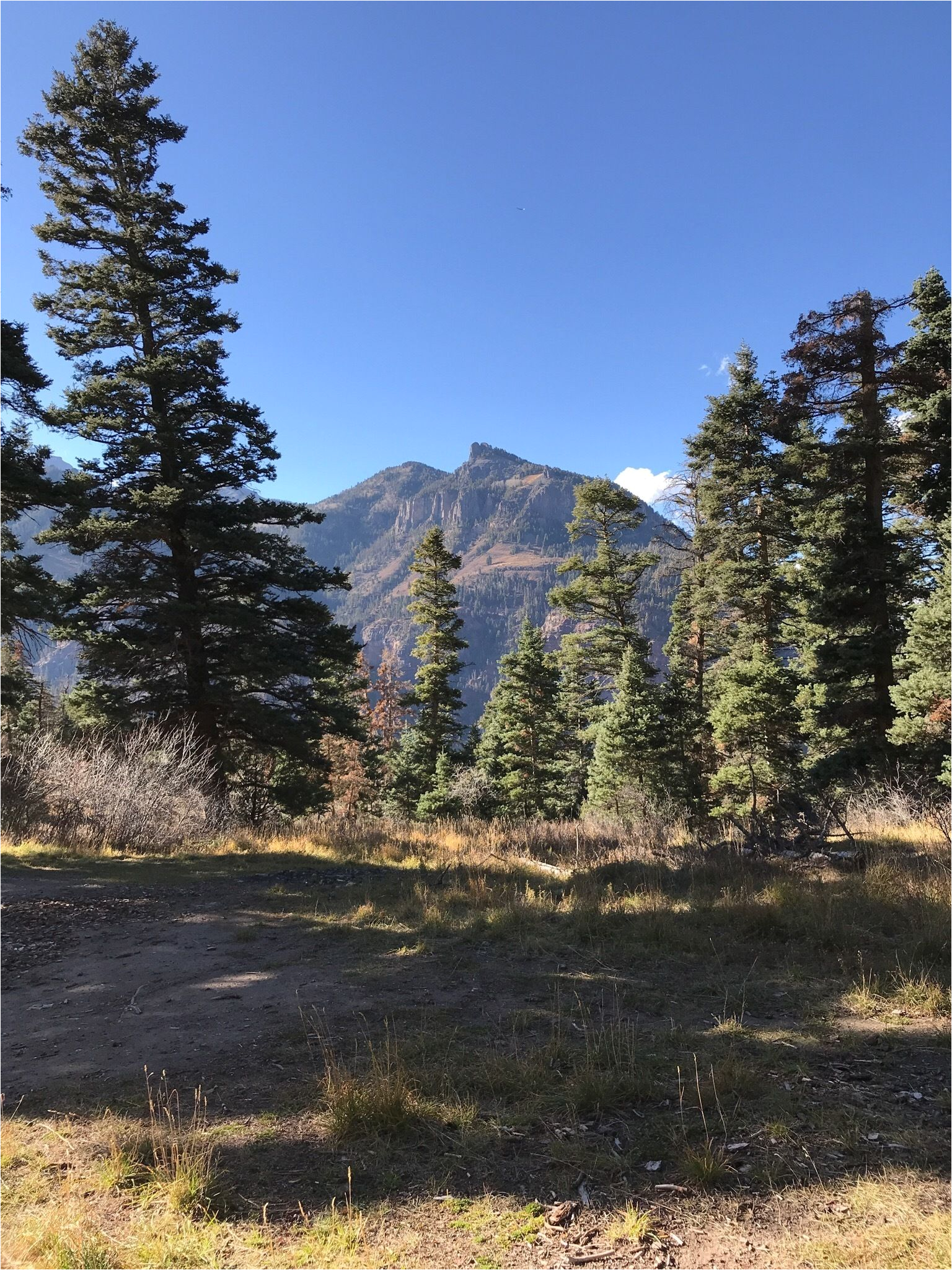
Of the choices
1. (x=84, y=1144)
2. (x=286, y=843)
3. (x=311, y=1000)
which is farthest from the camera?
(x=286, y=843)

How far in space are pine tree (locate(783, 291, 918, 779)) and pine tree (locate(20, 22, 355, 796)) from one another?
13.2m

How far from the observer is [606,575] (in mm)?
28750

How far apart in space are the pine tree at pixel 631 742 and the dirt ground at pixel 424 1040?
17055 millimetres

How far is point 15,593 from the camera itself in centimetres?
1086

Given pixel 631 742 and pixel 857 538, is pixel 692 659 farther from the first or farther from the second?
pixel 857 538

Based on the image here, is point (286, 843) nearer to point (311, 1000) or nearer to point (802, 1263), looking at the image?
point (311, 1000)

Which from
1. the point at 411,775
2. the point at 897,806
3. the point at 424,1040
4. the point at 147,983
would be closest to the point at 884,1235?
the point at 424,1040

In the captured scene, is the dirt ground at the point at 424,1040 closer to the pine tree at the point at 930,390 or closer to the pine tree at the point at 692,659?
the pine tree at the point at 930,390

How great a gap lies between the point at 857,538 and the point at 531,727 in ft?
66.2

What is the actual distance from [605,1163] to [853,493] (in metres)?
17.7

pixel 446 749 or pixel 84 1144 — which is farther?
pixel 446 749

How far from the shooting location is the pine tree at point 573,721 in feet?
103

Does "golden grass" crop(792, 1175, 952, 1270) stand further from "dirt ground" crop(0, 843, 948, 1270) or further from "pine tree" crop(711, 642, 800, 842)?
"pine tree" crop(711, 642, 800, 842)

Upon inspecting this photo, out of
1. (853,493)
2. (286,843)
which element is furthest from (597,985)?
(853,493)
